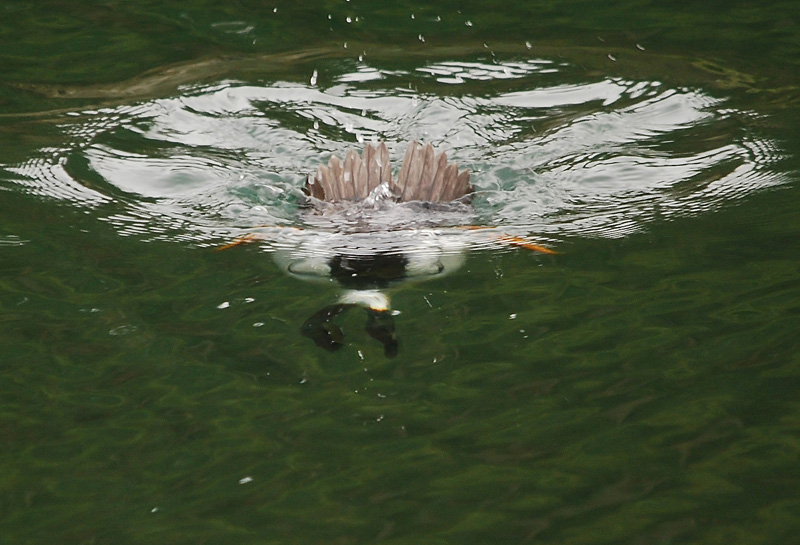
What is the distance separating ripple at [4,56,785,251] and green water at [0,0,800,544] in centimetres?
3

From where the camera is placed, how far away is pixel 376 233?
433 cm

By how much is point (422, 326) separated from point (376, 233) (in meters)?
0.90

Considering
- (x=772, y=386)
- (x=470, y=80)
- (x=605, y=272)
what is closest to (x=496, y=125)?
(x=470, y=80)

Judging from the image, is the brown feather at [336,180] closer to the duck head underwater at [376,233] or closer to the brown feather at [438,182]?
the duck head underwater at [376,233]

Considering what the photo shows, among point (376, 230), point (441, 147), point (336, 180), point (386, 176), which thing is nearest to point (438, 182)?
point (386, 176)

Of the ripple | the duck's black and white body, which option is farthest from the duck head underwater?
the ripple

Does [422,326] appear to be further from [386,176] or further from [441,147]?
[441,147]

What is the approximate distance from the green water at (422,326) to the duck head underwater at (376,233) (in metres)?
0.08

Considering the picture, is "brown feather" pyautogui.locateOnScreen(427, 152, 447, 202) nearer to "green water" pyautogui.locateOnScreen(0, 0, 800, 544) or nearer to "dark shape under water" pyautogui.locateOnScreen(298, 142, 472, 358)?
"dark shape under water" pyautogui.locateOnScreen(298, 142, 472, 358)

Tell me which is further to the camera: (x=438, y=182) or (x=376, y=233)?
→ (x=438, y=182)

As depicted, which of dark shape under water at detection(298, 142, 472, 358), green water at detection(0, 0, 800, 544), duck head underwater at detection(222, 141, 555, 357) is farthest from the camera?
dark shape under water at detection(298, 142, 472, 358)

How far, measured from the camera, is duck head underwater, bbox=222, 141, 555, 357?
3.63 metres

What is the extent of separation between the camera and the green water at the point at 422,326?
2592 millimetres

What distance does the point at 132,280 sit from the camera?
3930 mm
